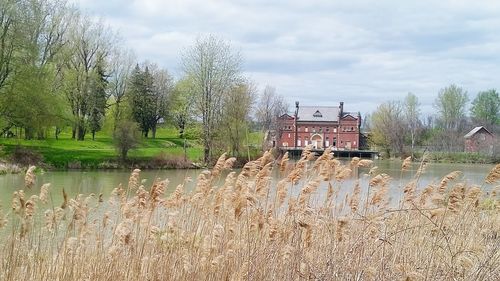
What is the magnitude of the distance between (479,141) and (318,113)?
27.1 m

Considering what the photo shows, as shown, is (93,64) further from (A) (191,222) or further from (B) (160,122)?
(A) (191,222)

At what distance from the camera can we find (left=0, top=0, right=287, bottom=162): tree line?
32219 millimetres

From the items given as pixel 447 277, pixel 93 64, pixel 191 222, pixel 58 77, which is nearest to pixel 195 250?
pixel 191 222

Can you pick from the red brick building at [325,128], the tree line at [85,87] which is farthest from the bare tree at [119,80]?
the red brick building at [325,128]

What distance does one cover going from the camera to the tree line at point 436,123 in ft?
241

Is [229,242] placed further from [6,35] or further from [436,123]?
[436,123]

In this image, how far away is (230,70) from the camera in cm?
4506

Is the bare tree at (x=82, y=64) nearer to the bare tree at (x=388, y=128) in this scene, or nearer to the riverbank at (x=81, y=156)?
the riverbank at (x=81, y=156)

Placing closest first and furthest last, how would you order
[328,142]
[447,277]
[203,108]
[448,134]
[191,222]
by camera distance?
[447,277] < [191,222] < [203,108] < [448,134] < [328,142]

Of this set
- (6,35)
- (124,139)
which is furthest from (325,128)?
(6,35)

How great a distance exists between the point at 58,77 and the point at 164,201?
140ft

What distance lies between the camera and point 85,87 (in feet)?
157

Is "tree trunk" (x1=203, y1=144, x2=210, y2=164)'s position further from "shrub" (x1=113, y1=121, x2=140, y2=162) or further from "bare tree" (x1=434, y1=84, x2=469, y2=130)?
"bare tree" (x1=434, y1=84, x2=469, y2=130)

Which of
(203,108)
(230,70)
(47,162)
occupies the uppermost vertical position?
(230,70)
